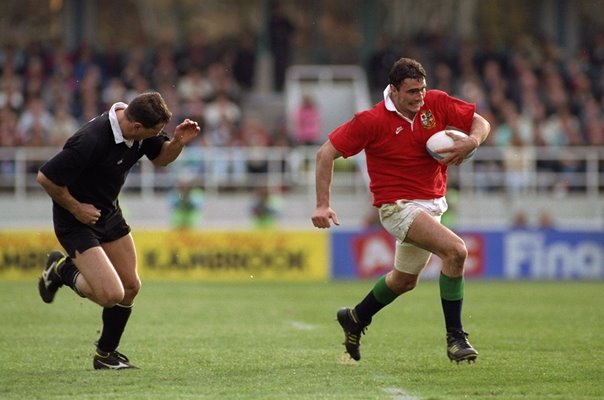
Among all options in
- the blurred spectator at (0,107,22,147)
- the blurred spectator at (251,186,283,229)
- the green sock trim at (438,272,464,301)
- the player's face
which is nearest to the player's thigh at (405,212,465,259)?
the green sock trim at (438,272,464,301)

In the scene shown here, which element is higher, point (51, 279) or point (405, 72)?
point (405, 72)

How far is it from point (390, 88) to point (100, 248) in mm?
2384

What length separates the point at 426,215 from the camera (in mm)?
9445

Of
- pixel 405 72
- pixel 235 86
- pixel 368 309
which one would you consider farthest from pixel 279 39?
pixel 405 72

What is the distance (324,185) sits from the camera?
9367mm

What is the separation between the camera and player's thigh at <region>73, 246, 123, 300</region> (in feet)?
29.5

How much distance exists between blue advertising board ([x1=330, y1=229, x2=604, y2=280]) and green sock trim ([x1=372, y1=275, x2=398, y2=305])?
12821 millimetres

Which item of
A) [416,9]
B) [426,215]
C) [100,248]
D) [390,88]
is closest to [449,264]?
[426,215]

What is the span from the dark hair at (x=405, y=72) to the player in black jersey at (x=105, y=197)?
1486mm

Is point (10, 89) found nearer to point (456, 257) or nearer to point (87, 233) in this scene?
point (87, 233)

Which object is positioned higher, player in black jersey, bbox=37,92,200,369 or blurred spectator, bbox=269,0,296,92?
blurred spectator, bbox=269,0,296,92

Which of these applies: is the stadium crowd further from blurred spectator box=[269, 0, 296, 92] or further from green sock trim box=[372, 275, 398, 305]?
green sock trim box=[372, 275, 398, 305]

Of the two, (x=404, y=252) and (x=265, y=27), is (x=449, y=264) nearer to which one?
(x=404, y=252)

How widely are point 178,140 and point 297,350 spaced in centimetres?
227
